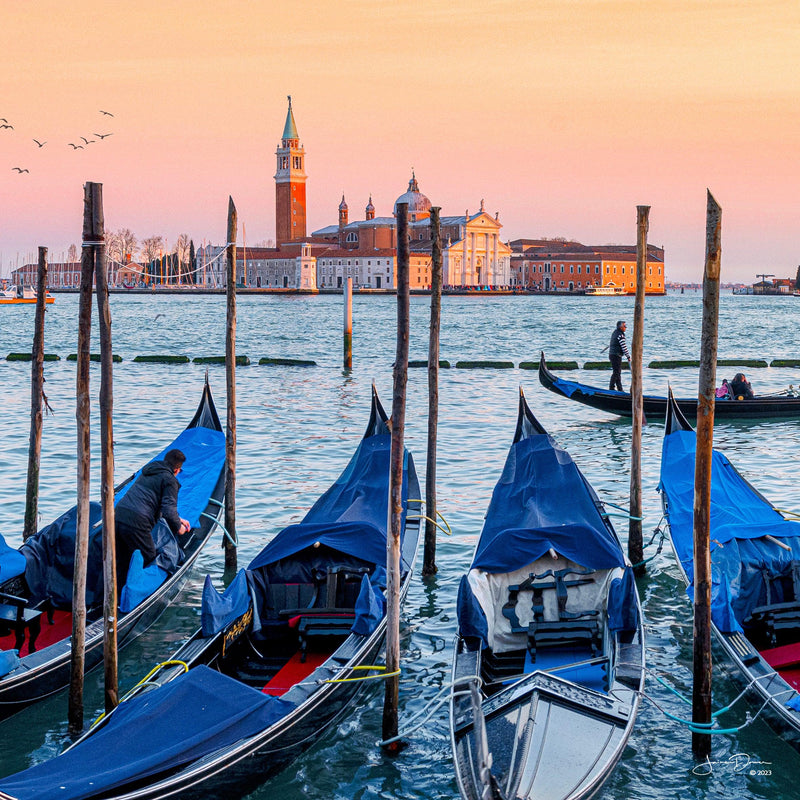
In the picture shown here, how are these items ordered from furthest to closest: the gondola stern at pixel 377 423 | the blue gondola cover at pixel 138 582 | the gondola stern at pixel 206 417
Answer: the gondola stern at pixel 206 417
the gondola stern at pixel 377 423
the blue gondola cover at pixel 138 582

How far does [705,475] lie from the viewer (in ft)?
11.9

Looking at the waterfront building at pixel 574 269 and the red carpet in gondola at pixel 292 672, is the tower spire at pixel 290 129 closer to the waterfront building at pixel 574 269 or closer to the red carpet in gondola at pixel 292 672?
the waterfront building at pixel 574 269

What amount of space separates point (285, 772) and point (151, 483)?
182cm

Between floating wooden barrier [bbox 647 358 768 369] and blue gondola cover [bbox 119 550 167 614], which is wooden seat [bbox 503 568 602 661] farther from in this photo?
floating wooden barrier [bbox 647 358 768 369]

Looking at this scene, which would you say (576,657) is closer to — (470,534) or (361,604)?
(361,604)

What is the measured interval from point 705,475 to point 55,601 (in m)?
2.96

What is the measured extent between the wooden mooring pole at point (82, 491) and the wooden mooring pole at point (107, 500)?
0.09ft

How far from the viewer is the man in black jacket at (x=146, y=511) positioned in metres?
4.62

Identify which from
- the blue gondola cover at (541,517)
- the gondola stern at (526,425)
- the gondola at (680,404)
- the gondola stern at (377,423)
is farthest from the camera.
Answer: the gondola at (680,404)

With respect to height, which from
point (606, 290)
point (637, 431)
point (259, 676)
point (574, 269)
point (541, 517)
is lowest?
point (259, 676)

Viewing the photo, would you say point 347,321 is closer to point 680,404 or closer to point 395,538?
point 680,404

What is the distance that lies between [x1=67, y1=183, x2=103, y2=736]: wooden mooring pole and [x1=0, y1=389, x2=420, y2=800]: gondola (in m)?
0.39

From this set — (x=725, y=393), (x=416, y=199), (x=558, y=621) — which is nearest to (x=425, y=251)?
(x=416, y=199)

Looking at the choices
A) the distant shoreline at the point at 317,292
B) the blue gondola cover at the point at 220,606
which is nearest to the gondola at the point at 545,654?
the blue gondola cover at the point at 220,606
